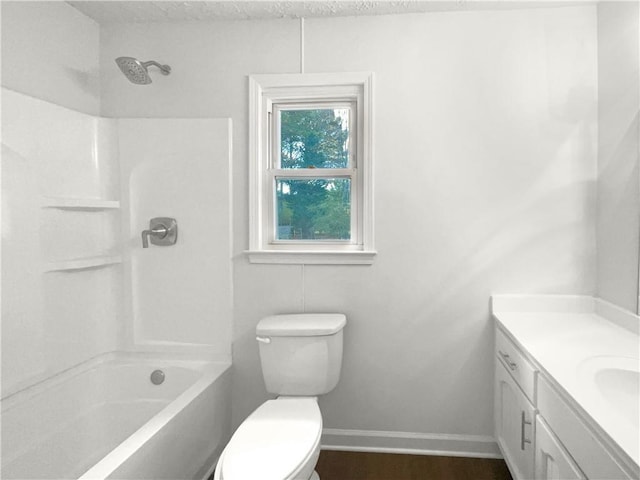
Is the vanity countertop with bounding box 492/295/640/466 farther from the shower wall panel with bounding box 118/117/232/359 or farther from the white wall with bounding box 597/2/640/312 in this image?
the shower wall panel with bounding box 118/117/232/359

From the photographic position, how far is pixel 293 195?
2.51m

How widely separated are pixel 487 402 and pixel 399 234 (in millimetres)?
996

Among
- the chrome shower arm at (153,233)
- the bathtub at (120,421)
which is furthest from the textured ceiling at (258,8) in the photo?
the bathtub at (120,421)

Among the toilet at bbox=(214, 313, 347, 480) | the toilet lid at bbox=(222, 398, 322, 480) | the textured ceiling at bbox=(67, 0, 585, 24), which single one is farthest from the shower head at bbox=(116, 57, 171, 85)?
the toilet lid at bbox=(222, 398, 322, 480)

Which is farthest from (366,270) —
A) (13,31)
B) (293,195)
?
(13,31)

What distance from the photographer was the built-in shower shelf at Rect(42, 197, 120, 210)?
6.80 feet

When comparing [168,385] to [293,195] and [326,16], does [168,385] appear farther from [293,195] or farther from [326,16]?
[326,16]

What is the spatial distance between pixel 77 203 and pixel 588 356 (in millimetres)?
2250

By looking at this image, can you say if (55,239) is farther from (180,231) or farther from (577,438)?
(577,438)

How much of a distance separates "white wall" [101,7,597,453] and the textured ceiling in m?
0.05

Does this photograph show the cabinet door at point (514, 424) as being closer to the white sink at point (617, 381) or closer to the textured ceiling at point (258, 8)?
the white sink at point (617, 381)

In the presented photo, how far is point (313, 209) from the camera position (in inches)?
98.3

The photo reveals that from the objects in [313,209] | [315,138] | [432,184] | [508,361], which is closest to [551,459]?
[508,361]

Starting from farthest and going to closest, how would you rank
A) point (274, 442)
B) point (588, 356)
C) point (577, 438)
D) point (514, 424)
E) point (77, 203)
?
1. point (77, 203)
2. point (514, 424)
3. point (274, 442)
4. point (588, 356)
5. point (577, 438)
